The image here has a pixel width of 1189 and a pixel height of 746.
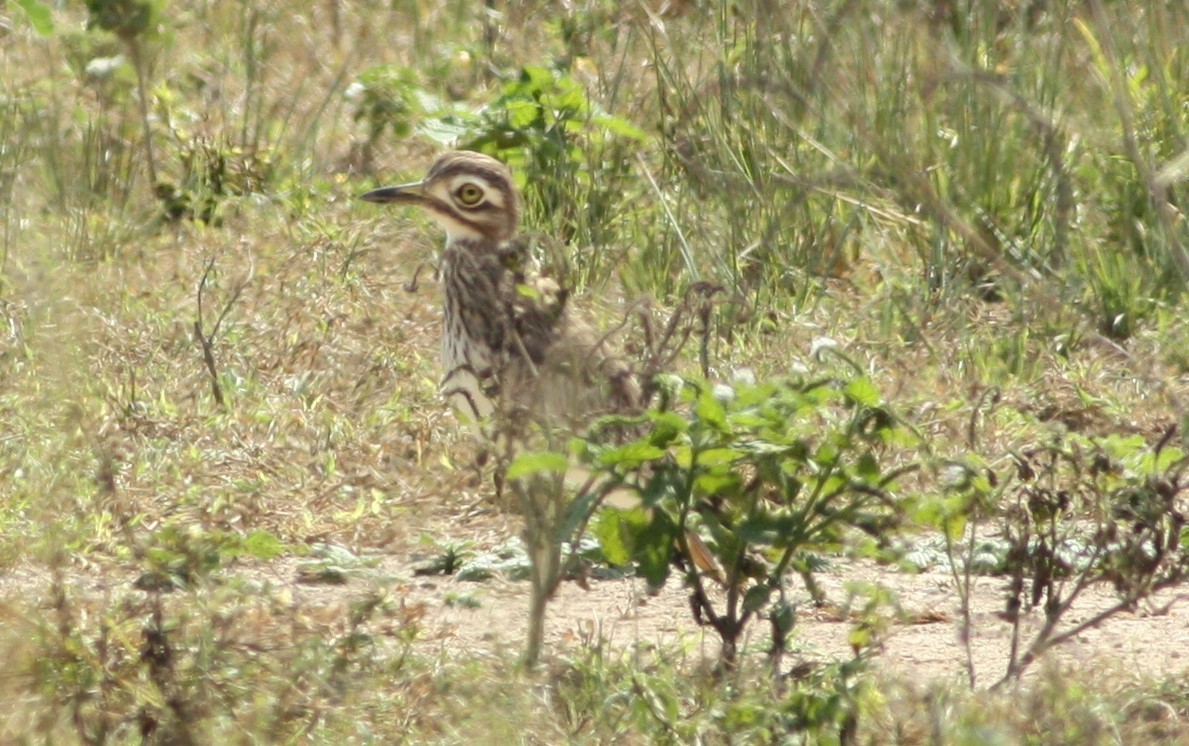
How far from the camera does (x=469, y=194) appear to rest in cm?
634

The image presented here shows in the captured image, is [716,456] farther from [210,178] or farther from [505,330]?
[210,178]

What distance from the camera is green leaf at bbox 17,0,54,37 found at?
849cm

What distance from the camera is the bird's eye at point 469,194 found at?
634 centimetres

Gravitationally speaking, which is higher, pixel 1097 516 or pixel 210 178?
pixel 210 178

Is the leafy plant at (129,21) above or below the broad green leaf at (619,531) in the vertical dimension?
above

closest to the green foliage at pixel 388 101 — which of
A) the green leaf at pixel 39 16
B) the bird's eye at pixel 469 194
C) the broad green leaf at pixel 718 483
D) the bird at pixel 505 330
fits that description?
the green leaf at pixel 39 16

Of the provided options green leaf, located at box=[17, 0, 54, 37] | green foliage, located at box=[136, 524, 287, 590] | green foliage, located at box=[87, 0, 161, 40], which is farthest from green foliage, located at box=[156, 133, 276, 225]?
green foliage, located at box=[136, 524, 287, 590]

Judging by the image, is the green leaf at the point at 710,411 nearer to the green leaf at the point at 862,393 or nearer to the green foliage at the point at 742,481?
the green foliage at the point at 742,481

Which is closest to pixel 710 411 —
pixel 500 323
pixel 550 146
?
pixel 500 323

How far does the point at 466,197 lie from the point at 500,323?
108 cm

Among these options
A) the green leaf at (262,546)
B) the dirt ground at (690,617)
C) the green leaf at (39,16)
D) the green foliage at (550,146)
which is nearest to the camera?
the dirt ground at (690,617)

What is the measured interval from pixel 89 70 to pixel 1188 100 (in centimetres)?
409

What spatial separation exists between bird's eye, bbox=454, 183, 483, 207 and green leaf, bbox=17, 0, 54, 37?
9.51ft

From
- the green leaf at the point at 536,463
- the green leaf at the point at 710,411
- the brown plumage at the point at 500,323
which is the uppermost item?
the brown plumage at the point at 500,323
